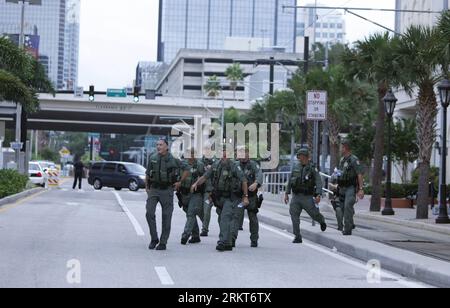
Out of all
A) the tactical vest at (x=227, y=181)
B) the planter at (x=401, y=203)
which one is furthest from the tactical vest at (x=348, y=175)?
the planter at (x=401, y=203)

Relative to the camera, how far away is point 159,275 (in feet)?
36.4

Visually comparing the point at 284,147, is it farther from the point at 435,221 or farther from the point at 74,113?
the point at 435,221

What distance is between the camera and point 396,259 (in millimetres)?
12805

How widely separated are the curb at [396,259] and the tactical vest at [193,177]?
2.88 m

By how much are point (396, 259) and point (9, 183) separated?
21153 mm

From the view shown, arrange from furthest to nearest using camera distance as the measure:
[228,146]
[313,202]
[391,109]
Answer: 1. [391,109]
2. [313,202]
3. [228,146]

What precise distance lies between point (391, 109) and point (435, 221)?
524 cm

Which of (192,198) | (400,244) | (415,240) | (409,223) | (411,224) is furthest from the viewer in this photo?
(409,223)

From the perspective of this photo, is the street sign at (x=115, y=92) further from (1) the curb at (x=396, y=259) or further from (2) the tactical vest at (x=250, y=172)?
(2) the tactical vest at (x=250, y=172)

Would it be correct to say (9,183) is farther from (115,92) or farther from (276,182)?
(115,92)

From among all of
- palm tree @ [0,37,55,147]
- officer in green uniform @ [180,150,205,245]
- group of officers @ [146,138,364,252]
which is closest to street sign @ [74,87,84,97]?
palm tree @ [0,37,55,147]

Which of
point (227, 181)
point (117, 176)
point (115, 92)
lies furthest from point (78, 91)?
point (227, 181)
